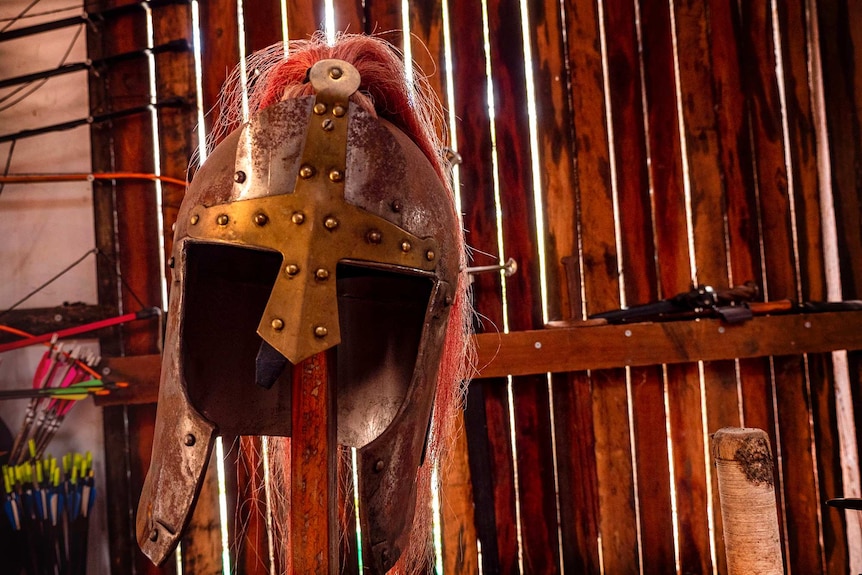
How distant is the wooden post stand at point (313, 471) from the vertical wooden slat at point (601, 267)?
4.41 ft

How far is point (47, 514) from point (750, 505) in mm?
1805

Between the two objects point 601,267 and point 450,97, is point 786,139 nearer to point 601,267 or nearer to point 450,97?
point 601,267

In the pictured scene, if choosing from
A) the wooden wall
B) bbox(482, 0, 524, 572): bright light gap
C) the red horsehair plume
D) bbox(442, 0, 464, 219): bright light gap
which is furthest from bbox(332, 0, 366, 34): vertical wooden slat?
the red horsehair plume

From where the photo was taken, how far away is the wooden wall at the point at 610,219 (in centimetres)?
213

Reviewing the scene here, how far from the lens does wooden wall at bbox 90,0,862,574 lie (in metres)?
2.13

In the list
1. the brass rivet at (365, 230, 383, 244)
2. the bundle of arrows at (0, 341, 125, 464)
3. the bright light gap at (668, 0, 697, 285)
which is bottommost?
the bundle of arrows at (0, 341, 125, 464)

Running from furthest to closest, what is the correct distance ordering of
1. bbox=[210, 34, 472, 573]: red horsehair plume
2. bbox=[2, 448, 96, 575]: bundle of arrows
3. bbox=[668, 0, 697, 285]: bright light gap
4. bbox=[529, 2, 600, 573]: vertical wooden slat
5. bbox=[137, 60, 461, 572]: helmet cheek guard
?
bbox=[668, 0, 697, 285]: bright light gap < bbox=[529, 2, 600, 573]: vertical wooden slat < bbox=[2, 448, 96, 575]: bundle of arrows < bbox=[210, 34, 472, 573]: red horsehair plume < bbox=[137, 60, 461, 572]: helmet cheek guard

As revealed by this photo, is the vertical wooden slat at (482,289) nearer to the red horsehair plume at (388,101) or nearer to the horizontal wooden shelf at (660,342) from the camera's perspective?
the horizontal wooden shelf at (660,342)

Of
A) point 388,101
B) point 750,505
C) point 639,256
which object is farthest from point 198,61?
point 750,505

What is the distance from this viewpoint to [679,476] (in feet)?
7.60

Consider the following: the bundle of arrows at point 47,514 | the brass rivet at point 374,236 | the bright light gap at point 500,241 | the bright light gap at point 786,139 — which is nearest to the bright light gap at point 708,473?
the bright light gap at point 786,139

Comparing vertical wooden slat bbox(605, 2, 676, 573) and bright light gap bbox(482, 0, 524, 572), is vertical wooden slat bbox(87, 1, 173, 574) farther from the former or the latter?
vertical wooden slat bbox(605, 2, 676, 573)

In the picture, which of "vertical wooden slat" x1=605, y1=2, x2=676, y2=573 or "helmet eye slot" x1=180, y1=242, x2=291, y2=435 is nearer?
"helmet eye slot" x1=180, y1=242, x2=291, y2=435

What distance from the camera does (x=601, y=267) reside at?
90.9 inches
